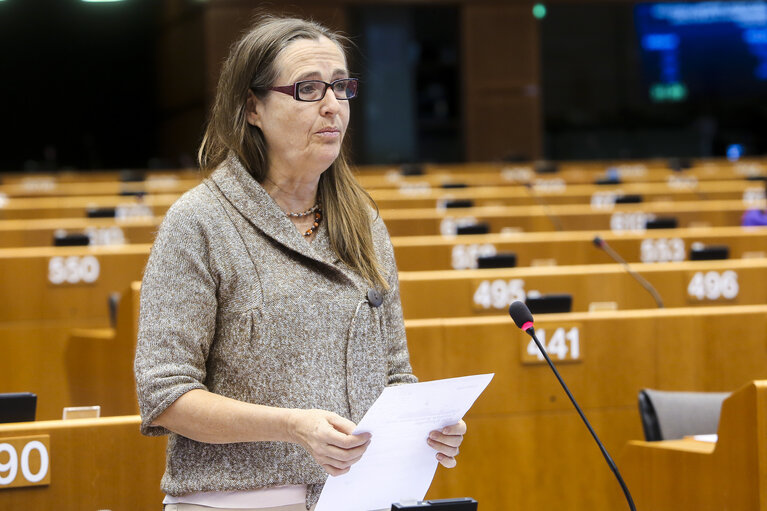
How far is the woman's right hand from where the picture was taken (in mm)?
1488

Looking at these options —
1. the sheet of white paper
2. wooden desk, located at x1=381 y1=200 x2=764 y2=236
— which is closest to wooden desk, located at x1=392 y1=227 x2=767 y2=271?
wooden desk, located at x1=381 y1=200 x2=764 y2=236

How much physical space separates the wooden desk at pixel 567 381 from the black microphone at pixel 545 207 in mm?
3772

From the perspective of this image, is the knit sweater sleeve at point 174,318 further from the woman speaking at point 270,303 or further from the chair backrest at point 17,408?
the chair backrest at point 17,408

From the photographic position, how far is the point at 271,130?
1.77 metres

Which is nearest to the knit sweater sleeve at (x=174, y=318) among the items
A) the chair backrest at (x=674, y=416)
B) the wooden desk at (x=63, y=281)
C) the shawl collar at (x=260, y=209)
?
the shawl collar at (x=260, y=209)

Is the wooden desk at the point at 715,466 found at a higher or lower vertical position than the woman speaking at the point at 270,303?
lower

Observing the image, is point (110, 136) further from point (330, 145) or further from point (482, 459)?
point (330, 145)

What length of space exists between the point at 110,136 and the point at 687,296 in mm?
15016

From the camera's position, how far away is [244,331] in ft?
5.36

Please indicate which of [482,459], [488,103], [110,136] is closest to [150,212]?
[482,459]

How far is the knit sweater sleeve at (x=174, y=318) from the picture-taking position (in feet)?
5.16

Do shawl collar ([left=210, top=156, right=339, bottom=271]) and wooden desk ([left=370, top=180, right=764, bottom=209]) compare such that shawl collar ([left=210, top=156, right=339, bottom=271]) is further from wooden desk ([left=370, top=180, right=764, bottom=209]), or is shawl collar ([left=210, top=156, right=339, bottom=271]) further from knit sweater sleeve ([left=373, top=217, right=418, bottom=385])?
wooden desk ([left=370, top=180, right=764, bottom=209])

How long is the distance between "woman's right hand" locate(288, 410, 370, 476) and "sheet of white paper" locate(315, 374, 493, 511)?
0.08ft

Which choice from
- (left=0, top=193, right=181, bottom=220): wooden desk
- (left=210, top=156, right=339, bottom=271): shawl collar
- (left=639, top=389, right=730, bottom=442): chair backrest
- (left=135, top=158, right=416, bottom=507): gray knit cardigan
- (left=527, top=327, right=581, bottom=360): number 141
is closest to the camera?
(left=135, top=158, right=416, bottom=507): gray knit cardigan
